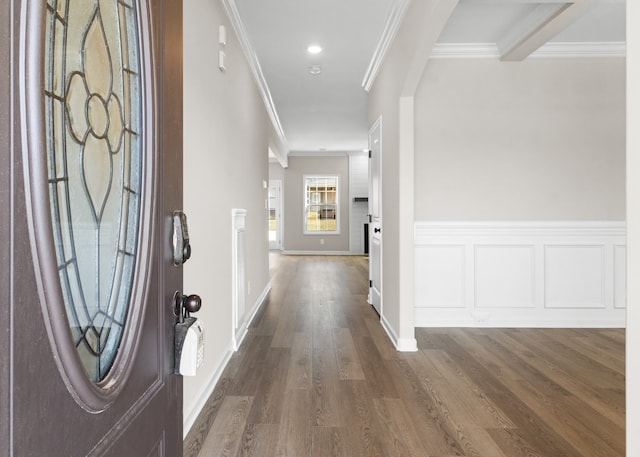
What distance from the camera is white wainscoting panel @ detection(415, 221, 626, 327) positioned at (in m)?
3.67

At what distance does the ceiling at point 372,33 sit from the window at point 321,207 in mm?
5870

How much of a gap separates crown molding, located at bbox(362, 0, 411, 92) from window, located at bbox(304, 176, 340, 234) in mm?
6120

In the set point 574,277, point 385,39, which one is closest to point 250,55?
point 385,39

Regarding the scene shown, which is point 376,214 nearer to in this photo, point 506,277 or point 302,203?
point 506,277

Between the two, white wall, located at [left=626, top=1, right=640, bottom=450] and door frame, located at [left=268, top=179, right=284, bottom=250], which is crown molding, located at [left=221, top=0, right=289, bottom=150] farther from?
door frame, located at [left=268, top=179, right=284, bottom=250]

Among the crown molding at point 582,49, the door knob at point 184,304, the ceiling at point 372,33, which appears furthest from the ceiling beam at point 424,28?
the door knob at point 184,304

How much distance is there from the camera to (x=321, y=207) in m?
10.8

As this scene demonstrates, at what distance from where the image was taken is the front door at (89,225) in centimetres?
40

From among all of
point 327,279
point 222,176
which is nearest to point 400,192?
point 222,176

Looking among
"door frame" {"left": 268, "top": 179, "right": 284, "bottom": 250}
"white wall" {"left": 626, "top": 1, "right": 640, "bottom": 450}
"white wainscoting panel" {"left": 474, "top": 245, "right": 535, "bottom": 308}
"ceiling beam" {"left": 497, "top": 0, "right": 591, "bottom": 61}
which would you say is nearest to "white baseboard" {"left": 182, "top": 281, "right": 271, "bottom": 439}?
"white wall" {"left": 626, "top": 1, "right": 640, "bottom": 450}

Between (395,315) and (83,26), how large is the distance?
Result: 3.03 meters

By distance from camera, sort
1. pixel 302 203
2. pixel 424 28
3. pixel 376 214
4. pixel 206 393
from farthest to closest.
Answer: pixel 302 203
pixel 376 214
pixel 424 28
pixel 206 393

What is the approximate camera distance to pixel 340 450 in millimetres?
1730

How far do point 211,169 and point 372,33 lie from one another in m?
2.02
